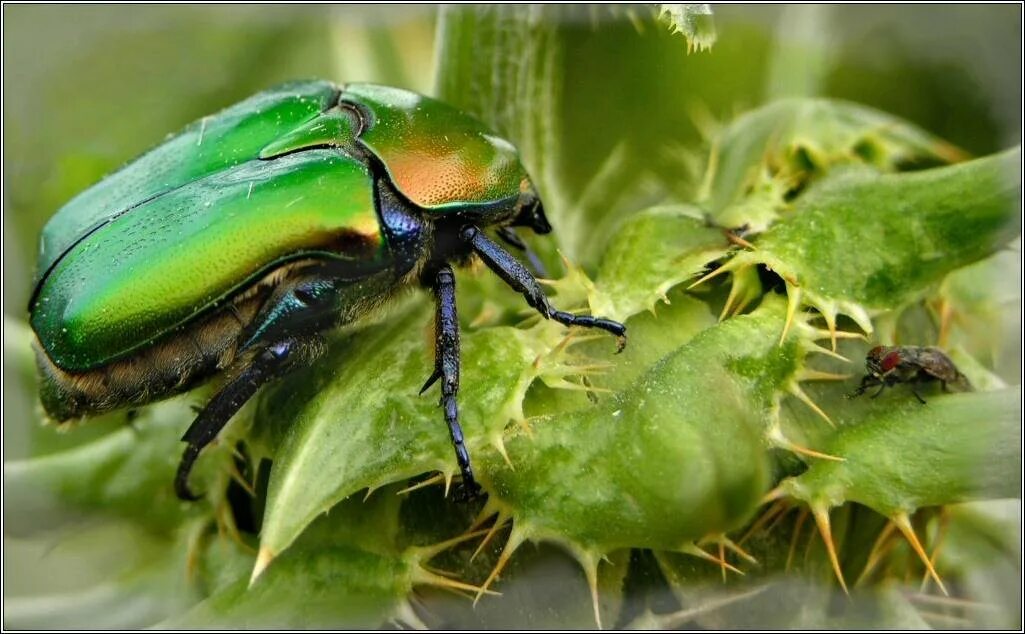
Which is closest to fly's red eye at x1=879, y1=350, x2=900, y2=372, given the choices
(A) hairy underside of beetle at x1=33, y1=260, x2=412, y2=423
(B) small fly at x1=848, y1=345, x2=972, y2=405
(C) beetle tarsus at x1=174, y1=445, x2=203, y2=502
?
(B) small fly at x1=848, y1=345, x2=972, y2=405

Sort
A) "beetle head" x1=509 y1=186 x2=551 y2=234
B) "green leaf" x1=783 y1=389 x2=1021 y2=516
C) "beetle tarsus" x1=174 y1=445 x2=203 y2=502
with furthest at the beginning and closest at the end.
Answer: "beetle head" x1=509 y1=186 x2=551 y2=234 → "beetle tarsus" x1=174 y1=445 x2=203 y2=502 → "green leaf" x1=783 y1=389 x2=1021 y2=516

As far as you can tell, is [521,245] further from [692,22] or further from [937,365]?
[937,365]

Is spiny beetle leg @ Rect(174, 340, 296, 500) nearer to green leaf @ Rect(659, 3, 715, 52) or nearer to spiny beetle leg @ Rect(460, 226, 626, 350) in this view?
spiny beetle leg @ Rect(460, 226, 626, 350)

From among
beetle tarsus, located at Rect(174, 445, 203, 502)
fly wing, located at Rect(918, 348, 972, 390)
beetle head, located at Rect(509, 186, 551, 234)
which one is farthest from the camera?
beetle head, located at Rect(509, 186, 551, 234)

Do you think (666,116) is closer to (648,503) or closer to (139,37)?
(648,503)

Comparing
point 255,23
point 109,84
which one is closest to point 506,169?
point 255,23

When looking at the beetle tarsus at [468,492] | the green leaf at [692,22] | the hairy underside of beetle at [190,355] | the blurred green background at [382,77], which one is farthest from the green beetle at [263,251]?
the green leaf at [692,22]

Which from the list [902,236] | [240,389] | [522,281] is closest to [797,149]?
[902,236]
